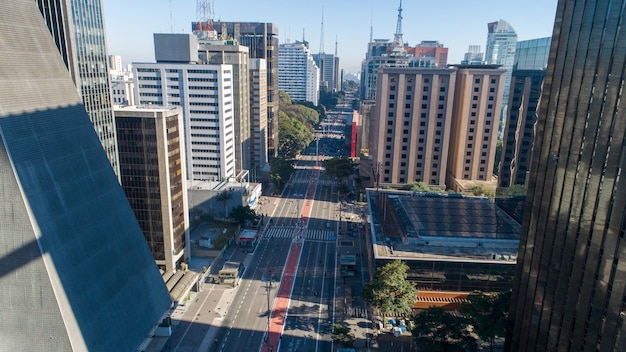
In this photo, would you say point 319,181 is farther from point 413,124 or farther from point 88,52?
point 88,52

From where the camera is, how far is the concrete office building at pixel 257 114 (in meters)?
113

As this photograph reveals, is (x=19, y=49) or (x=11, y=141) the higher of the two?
(x=19, y=49)

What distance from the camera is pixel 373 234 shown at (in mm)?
61406

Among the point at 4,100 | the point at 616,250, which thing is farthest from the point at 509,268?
the point at 4,100

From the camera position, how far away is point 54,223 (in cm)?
3133

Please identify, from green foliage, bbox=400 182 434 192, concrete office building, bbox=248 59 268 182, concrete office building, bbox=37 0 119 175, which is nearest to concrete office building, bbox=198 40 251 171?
concrete office building, bbox=248 59 268 182

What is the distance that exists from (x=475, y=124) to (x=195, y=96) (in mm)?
66850

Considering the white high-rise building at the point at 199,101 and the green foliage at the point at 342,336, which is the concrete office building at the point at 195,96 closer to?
the white high-rise building at the point at 199,101

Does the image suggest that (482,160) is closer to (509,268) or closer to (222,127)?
(509,268)

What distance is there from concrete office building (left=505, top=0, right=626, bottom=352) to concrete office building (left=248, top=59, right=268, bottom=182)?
291 ft

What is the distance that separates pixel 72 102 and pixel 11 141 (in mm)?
8955

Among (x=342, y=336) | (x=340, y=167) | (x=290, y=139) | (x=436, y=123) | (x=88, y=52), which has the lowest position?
(x=342, y=336)

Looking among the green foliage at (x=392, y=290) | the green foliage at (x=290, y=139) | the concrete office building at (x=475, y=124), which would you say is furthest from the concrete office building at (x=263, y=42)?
the green foliage at (x=392, y=290)

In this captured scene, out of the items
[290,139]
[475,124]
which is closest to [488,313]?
[475,124]
